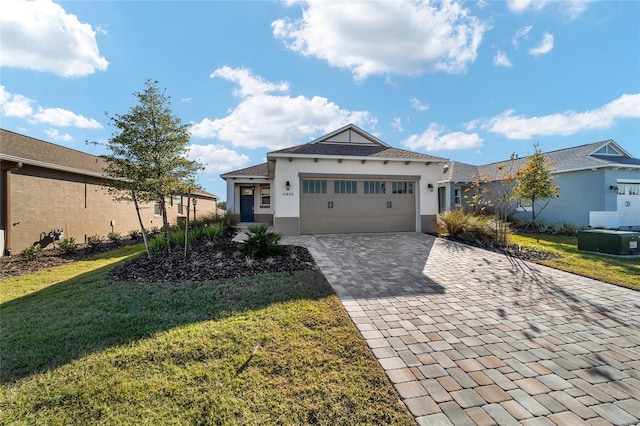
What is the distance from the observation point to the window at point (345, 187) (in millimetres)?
12523

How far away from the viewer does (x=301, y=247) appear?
9195 mm

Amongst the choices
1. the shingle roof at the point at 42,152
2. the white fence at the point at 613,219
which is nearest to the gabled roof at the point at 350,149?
the shingle roof at the point at 42,152

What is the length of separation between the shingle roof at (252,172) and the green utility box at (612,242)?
1611 centimetres

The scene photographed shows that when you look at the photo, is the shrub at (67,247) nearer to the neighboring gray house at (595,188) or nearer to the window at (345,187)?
the window at (345,187)

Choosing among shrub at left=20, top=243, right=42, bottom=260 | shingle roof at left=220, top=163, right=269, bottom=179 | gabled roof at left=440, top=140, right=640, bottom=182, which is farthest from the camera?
shingle roof at left=220, top=163, right=269, bottom=179

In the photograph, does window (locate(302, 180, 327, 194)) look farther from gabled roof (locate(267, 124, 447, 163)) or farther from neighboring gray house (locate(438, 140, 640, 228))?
neighboring gray house (locate(438, 140, 640, 228))

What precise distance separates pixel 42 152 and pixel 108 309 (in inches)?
467

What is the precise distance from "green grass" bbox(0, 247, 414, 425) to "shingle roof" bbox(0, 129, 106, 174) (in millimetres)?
7370

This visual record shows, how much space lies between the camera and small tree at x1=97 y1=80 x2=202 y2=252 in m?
6.90

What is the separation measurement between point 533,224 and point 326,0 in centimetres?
1650

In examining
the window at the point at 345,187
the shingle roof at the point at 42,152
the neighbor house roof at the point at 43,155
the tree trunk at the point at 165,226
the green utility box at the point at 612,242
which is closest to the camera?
the tree trunk at the point at 165,226

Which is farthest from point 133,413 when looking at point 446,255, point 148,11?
point 148,11

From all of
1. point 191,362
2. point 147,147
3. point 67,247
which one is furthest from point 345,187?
point 67,247

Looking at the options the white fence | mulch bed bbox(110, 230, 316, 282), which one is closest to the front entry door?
mulch bed bbox(110, 230, 316, 282)
